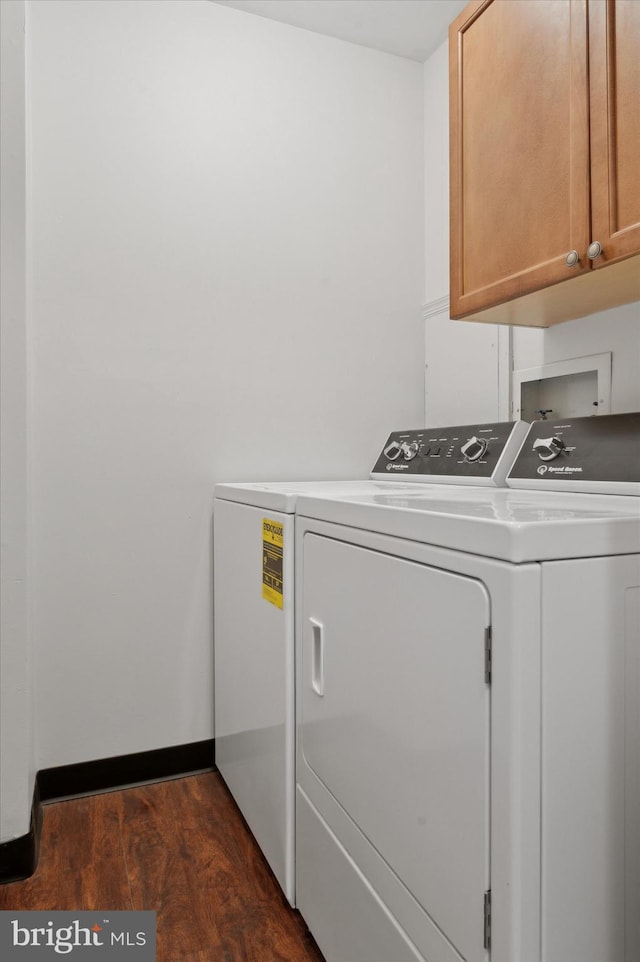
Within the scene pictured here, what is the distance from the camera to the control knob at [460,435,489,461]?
1703 mm

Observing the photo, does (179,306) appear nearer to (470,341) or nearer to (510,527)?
(470,341)

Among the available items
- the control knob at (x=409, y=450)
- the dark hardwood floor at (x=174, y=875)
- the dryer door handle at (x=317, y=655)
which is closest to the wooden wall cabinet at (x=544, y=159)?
the control knob at (x=409, y=450)

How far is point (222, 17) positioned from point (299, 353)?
113cm

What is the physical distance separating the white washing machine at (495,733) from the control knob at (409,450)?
994mm

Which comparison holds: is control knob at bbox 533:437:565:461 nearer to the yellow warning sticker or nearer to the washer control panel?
the washer control panel

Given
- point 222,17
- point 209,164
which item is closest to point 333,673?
point 209,164

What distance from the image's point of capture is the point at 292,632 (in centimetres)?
139

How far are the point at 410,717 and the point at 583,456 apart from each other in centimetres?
76

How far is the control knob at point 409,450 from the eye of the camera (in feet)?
6.76

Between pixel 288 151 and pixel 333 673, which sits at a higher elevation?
pixel 288 151

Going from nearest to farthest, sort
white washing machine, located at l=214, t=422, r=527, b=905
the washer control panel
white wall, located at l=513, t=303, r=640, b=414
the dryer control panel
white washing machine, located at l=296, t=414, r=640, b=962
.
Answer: white washing machine, located at l=296, t=414, r=640, b=962, the washer control panel, white washing machine, located at l=214, t=422, r=527, b=905, white wall, located at l=513, t=303, r=640, b=414, the dryer control panel

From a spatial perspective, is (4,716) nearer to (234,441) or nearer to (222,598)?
(222,598)

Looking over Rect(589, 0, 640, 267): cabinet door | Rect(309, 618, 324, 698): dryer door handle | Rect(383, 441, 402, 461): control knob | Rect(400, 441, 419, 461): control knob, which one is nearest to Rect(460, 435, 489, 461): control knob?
Rect(400, 441, 419, 461): control knob

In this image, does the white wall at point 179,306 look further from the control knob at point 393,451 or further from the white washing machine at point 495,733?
the white washing machine at point 495,733
